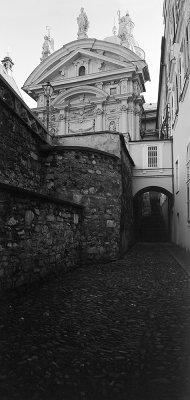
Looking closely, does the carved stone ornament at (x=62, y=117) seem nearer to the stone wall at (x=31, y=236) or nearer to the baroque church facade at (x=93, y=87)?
the baroque church facade at (x=93, y=87)

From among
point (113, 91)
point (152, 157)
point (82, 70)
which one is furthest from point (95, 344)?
point (82, 70)

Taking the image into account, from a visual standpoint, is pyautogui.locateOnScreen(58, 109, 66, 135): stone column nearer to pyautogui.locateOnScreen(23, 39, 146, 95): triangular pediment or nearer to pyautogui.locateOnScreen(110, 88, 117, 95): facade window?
pyautogui.locateOnScreen(23, 39, 146, 95): triangular pediment

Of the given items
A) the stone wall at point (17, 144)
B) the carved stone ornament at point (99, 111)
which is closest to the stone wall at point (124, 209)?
the stone wall at point (17, 144)

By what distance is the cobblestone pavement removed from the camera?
7.77 ft

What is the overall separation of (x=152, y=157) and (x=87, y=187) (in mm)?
9420

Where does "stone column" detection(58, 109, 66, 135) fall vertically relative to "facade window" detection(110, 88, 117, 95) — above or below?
below

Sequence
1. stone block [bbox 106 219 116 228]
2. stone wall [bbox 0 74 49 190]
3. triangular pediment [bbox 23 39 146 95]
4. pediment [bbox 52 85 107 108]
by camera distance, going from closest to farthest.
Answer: stone wall [bbox 0 74 49 190]
stone block [bbox 106 219 116 228]
triangular pediment [bbox 23 39 146 95]
pediment [bbox 52 85 107 108]

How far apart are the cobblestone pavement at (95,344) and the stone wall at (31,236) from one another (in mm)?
334

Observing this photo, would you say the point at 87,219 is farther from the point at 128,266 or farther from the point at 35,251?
the point at 35,251

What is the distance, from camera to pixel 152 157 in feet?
57.4

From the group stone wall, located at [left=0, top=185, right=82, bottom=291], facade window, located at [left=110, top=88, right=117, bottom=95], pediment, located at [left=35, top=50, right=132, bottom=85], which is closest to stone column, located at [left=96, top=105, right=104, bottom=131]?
facade window, located at [left=110, top=88, right=117, bottom=95]

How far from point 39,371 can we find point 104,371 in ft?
1.64

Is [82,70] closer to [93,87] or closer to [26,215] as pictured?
[93,87]

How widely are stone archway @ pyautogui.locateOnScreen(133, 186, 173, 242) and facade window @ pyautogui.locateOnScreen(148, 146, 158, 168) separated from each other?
3.89 feet
